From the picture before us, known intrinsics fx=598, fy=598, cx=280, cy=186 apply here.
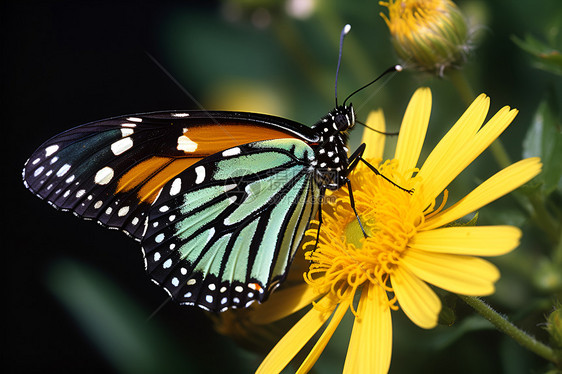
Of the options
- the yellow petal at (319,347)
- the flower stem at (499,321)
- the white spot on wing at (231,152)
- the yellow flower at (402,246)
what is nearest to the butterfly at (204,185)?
the white spot on wing at (231,152)

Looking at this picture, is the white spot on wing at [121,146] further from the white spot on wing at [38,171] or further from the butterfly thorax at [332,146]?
the butterfly thorax at [332,146]

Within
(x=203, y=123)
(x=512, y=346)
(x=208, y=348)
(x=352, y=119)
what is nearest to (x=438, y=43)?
(x=352, y=119)

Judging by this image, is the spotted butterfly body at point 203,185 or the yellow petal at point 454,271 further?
the spotted butterfly body at point 203,185

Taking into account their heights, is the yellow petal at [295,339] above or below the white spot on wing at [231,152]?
below

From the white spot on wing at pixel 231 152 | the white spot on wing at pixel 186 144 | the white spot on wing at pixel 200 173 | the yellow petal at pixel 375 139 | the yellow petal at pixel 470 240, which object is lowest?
the white spot on wing at pixel 200 173

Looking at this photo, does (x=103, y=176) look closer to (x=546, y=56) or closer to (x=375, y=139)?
(x=375, y=139)

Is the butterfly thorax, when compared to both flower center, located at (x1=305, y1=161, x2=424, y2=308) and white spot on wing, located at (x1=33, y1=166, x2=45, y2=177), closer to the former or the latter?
flower center, located at (x1=305, y1=161, x2=424, y2=308)
